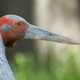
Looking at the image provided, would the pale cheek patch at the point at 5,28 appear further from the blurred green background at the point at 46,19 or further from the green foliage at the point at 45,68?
the blurred green background at the point at 46,19

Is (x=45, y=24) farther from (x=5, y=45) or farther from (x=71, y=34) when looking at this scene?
(x=5, y=45)

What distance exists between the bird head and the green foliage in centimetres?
304

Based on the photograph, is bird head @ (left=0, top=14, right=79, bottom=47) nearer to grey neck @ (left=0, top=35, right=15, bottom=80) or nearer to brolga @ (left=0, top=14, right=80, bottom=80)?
brolga @ (left=0, top=14, right=80, bottom=80)

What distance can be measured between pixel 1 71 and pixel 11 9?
606cm

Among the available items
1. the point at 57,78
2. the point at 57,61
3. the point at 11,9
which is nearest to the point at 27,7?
the point at 11,9

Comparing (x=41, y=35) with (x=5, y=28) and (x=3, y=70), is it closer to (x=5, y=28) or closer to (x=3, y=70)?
(x=5, y=28)

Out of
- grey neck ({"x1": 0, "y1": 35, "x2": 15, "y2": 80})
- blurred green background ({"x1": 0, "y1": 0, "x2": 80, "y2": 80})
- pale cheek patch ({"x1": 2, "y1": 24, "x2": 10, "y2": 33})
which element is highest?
pale cheek patch ({"x1": 2, "y1": 24, "x2": 10, "y2": 33})

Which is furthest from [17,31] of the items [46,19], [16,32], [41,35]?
[46,19]

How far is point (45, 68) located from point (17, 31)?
4.21 meters

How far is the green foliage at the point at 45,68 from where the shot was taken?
31.2ft

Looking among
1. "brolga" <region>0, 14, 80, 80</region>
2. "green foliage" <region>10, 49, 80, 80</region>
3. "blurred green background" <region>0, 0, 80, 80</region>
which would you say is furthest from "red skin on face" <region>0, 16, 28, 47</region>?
"blurred green background" <region>0, 0, 80, 80</region>

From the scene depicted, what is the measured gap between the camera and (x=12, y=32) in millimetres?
5980

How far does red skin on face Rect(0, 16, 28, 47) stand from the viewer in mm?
5934

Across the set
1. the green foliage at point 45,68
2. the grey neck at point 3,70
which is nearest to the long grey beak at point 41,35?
the grey neck at point 3,70
